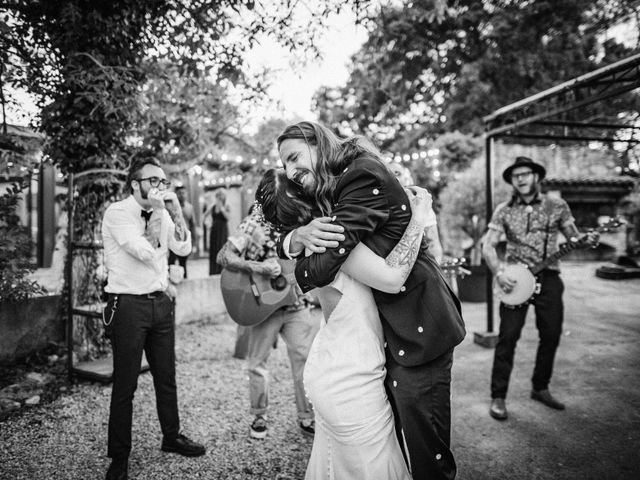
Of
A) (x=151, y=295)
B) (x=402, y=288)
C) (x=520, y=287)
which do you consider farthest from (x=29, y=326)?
(x=520, y=287)

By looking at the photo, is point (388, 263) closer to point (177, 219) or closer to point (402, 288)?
point (402, 288)

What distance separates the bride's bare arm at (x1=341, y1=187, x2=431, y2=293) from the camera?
1.58 meters

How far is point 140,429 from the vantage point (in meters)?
3.57

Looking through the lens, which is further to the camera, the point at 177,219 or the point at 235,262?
the point at 235,262

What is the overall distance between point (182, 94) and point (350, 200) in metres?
4.88

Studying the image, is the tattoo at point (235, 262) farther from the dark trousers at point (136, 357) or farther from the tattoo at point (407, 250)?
the tattoo at point (407, 250)

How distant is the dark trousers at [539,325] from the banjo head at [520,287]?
0.10m

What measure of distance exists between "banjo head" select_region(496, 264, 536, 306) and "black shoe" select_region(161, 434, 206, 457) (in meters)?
2.88

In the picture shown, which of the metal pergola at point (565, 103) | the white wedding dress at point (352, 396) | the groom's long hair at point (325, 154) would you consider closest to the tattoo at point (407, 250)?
the white wedding dress at point (352, 396)

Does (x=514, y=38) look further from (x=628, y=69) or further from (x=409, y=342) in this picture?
(x=409, y=342)

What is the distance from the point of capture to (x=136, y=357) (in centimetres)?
289

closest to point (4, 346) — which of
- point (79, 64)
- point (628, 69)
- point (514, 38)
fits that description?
point (79, 64)

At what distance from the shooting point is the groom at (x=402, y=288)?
154cm

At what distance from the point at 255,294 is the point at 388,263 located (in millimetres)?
2122
